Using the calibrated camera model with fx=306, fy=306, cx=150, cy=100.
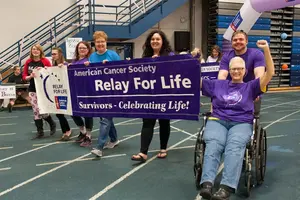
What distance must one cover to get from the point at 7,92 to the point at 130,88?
5691 mm

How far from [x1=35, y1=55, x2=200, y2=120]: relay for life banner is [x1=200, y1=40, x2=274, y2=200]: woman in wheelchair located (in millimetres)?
254

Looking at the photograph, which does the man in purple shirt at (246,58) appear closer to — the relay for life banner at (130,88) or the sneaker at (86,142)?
the relay for life banner at (130,88)

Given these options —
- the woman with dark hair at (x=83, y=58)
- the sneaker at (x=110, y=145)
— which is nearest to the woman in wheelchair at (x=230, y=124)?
the sneaker at (x=110, y=145)

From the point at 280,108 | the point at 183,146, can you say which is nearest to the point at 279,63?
the point at 280,108

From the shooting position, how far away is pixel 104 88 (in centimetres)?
364

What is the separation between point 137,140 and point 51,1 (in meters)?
7.16

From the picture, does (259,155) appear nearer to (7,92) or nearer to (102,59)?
(102,59)

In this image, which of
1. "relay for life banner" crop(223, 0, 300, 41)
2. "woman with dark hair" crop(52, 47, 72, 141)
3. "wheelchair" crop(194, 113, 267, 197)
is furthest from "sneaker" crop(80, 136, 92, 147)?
"relay for life banner" crop(223, 0, 300, 41)

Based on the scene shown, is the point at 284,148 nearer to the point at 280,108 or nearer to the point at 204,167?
the point at 204,167

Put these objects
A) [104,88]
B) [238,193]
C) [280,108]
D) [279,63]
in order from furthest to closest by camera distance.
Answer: [279,63] → [280,108] → [104,88] → [238,193]

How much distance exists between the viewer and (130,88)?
342 cm

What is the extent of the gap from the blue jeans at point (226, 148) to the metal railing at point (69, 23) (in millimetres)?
7068

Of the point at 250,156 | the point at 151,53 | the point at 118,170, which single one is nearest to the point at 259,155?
the point at 250,156

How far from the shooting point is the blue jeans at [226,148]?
94.6 inches
